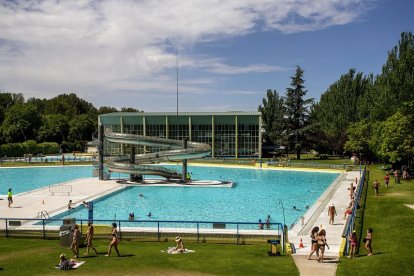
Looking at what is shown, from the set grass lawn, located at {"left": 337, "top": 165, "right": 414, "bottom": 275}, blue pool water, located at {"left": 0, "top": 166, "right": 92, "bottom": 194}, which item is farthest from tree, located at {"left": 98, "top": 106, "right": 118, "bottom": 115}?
grass lawn, located at {"left": 337, "top": 165, "right": 414, "bottom": 275}

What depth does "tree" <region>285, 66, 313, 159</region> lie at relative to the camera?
72188 millimetres

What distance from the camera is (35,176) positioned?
52938 mm

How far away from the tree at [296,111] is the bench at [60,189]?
41739mm

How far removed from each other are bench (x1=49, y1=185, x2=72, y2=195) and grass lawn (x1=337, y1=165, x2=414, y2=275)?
24.6 meters

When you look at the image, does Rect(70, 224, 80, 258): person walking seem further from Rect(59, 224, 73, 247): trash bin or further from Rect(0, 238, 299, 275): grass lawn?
Rect(59, 224, 73, 247): trash bin

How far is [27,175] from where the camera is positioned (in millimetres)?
54031

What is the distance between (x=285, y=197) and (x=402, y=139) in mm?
15772

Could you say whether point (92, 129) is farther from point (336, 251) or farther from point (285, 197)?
point (336, 251)

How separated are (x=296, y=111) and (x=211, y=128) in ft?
51.3

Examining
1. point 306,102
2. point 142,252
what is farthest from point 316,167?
point 142,252

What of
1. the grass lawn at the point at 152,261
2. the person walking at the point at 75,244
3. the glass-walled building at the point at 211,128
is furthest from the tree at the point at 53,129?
the person walking at the point at 75,244

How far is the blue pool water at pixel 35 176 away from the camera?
1743 inches

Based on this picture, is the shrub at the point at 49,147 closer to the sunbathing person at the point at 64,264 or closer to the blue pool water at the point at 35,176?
the blue pool water at the point at 35,176

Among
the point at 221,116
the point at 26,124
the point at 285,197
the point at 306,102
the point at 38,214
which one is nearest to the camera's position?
the point at 38,214
